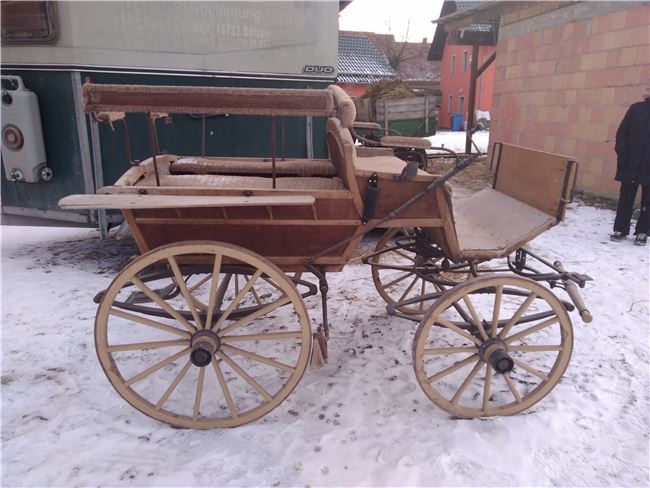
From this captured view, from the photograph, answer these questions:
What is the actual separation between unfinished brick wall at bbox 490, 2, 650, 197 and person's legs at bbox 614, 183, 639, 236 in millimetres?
1909

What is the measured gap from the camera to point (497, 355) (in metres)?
2.51

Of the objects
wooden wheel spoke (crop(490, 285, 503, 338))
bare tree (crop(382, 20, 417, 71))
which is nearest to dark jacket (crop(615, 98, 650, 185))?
wooden wheel spoke (crop(490, 285, 503, 338))

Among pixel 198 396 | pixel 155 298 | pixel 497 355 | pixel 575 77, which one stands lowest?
pixel 198 396

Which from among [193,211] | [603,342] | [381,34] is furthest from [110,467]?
[381,34]

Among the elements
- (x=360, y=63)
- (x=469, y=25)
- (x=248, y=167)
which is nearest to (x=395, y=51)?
(x=360, y=63)

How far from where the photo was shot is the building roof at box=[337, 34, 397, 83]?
26.5 meters

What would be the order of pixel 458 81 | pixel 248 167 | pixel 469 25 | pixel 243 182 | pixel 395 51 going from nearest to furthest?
pixel 243 182, pixel 248 167, pixel 469 25, pixel 458 81, pixel 395 51

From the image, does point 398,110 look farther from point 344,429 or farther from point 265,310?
point 344,429

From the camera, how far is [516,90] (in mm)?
9656

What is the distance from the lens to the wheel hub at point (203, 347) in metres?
2.38

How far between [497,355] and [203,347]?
4.94ft

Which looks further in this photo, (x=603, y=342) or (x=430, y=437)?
(x=603, y=342)

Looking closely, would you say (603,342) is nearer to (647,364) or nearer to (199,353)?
(647,364)

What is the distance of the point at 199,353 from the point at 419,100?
10.5 metres
